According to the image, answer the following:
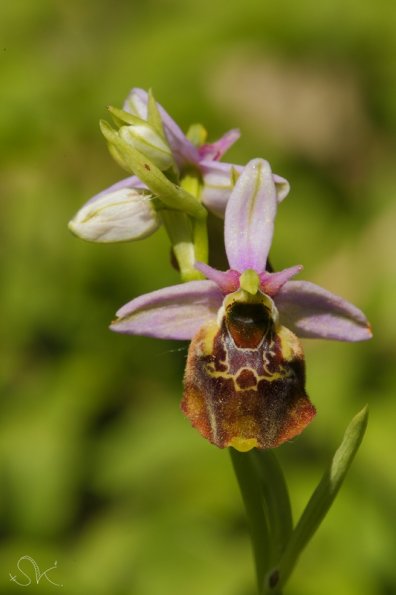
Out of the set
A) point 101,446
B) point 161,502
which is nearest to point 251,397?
point 161,502

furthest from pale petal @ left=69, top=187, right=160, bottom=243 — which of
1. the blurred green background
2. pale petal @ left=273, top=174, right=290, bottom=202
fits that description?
the blurred green background

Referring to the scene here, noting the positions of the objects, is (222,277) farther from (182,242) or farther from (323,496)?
(323,496)

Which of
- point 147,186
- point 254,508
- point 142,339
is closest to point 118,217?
point 147,186

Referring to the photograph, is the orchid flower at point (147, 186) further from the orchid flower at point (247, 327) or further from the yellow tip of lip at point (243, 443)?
the yellow tip of lip at point (243, 443)

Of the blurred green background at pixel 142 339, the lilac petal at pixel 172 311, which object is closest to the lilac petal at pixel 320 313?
the lilac petal at pixel 172 311

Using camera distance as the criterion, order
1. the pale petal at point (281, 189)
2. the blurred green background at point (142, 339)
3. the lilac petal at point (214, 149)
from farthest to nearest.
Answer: the blurred green background at point (142, 339)
the lilac petal at point (214, 149)
the pale petal at point (281, 189)

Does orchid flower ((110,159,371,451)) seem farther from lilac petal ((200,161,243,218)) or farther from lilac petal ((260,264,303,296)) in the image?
lilac petal ((200,161,243,218))
